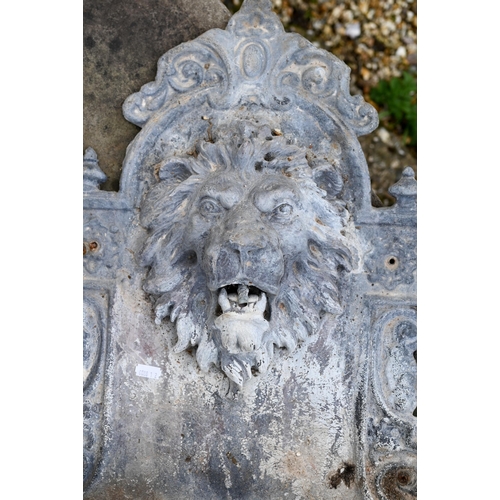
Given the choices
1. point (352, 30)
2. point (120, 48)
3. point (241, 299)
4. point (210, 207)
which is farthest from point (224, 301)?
point (352, 30)

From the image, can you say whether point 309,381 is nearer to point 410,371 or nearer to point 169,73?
point 410,371

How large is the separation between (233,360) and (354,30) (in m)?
2.14

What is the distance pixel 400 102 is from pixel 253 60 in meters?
1.36

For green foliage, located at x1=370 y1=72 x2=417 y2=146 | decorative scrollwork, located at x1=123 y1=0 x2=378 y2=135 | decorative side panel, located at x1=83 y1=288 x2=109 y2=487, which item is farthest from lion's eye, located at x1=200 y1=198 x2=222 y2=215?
green foliage, located at x1=370 y1=72 x2=417 y2=146

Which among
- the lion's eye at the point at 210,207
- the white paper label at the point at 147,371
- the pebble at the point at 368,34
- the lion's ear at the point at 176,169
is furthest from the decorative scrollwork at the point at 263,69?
the pebble at the point at 368,34

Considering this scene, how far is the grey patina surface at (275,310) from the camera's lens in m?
2.07

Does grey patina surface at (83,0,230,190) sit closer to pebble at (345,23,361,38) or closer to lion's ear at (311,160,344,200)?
lion's ear at (311,160,344,200)

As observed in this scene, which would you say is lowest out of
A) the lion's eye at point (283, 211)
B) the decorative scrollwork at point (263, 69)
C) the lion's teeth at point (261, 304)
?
the lion's teeth at point (261, 304)

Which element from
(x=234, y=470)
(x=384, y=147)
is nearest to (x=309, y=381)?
(x=234, y=470)

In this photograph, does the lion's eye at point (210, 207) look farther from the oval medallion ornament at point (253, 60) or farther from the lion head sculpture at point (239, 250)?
the oval medallion ornament at point (253, 60)

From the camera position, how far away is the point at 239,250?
184 centimetres

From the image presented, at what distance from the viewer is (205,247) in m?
1.95

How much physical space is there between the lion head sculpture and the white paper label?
13 centimetres

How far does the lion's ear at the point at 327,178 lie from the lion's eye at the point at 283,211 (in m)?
0.21
